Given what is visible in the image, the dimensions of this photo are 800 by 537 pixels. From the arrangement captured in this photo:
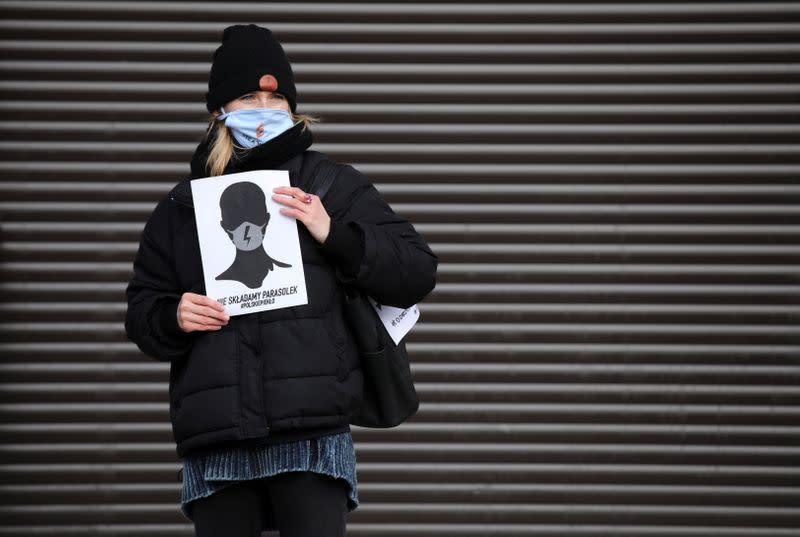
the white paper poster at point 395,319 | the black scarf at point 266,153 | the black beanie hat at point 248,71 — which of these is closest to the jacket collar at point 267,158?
the black scarf at point 266,153

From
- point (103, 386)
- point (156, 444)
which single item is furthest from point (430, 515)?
point (103, 386)

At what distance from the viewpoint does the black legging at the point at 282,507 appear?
7.32 ft

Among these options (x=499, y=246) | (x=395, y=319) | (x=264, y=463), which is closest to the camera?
(x=264, y=463)

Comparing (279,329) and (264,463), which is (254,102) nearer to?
(279,329)

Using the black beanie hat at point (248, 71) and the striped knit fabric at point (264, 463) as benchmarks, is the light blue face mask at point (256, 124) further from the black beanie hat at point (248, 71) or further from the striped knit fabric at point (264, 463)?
the striped knit fabric at point (264, 463)

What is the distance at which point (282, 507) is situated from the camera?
2.26m

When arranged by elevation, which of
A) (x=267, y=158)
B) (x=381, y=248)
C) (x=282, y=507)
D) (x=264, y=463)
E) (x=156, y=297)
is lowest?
(x=282, y=507)

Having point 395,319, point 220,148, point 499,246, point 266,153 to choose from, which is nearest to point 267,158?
point 266,153

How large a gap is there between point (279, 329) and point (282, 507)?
1.41ft

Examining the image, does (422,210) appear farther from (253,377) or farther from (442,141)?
(253,377)

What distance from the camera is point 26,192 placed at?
4.57 meters

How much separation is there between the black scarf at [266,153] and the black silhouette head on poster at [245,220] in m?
0.07

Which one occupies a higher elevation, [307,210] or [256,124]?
[256,124]

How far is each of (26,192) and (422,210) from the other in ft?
6.36
